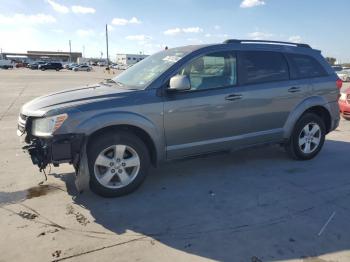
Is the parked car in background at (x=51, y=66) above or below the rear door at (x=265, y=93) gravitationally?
above

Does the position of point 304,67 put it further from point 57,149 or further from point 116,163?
point 57,149

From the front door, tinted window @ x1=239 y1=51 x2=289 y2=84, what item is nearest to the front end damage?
the front door

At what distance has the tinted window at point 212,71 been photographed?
5.17m

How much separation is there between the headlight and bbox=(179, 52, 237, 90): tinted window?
167 cm

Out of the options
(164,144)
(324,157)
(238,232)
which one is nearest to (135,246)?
(238,232)

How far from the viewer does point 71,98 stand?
15.7 feet

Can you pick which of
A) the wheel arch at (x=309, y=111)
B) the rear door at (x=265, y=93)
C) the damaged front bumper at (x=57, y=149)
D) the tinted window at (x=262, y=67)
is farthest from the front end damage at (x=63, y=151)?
the wheel arch at (x=309, y=111)

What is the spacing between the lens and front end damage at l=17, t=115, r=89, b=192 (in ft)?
14.2

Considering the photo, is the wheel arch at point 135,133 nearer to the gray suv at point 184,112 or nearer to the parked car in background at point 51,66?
the gray suv at point 184,112

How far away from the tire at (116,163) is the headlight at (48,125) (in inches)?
17.8

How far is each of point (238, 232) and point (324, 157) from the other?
3451 mm

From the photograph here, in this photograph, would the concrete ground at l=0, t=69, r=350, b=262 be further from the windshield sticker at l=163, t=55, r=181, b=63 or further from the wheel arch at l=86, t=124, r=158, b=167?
the windshield sticker at l=163, t=55, r=181, b=63

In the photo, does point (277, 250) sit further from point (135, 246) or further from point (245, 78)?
point (245, 78)

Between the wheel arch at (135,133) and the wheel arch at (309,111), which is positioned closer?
the wheel arch at (135,133)
